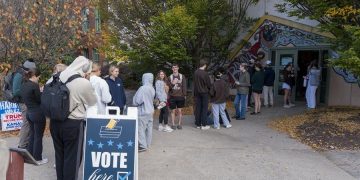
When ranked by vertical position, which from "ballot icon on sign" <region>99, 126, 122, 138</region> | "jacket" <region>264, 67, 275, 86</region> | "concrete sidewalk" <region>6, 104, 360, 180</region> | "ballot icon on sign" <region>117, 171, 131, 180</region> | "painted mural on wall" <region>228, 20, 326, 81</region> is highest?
"painted mural on wall" <region>228, 20, 326, 81</region>

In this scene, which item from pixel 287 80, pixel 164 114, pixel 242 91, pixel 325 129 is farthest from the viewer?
pixel 287 80

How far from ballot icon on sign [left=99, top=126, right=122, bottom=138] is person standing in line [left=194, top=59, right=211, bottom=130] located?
4.43m

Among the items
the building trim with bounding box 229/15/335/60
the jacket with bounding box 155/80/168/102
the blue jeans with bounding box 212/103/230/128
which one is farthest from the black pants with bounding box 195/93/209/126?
the building trim with bounding box 229/15/335/60

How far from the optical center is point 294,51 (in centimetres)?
1479

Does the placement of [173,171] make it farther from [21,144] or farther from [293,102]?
[293,102]

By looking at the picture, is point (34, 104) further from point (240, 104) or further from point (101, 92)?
point (240, 104)

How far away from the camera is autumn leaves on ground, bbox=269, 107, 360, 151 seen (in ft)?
26.4

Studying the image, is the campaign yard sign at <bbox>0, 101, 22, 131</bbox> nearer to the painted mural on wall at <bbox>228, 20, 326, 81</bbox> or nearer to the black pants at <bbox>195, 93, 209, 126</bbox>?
the black pants at <bbox>195, 93, 209, 126</bbox>

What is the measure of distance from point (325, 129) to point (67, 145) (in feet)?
20.4

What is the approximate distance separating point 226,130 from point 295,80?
6108mm

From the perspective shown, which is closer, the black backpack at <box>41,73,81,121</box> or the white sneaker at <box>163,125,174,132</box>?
the black backpack at <box>41,73,81,121</box>

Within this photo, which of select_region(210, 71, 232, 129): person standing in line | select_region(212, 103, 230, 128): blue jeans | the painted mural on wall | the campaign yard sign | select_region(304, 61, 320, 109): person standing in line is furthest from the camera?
the painted mural on wall

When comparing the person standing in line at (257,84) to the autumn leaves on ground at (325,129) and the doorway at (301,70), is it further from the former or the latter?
the doorway at (301,70)

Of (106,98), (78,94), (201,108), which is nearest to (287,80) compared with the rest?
(201,108)
